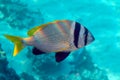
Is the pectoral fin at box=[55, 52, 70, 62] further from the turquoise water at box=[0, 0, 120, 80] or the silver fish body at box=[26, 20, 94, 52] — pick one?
the turquoise water at box=[0, 0, 120, 80]

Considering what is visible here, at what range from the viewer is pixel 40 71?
9461mm

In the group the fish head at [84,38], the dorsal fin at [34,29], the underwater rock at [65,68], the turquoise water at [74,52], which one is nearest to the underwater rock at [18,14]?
the turquoise water at [74,52]

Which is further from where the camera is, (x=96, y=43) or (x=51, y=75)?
(x=96, y=43)

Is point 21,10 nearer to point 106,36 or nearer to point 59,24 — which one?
point 106,36

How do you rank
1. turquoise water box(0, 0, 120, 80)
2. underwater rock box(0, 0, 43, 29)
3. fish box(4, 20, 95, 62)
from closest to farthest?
fish box(4, 20, 95, 62)
turquoise water box(0, 0, 120, 80)
underwater rock box(0, 0, 43, 29)

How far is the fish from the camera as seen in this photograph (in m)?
2.10

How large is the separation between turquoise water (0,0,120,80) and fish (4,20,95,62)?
436 cm

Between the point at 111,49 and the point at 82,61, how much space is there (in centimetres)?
239

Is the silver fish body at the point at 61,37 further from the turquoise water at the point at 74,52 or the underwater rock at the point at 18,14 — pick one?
the underwater rock at the point at 18,14

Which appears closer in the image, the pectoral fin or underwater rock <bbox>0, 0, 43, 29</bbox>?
the pectoral fin

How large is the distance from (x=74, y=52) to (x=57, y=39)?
8.44 meters

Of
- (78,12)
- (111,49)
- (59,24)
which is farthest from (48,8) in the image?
(59,24)

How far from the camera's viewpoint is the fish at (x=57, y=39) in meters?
2.10

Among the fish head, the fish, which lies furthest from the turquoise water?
the fish head
